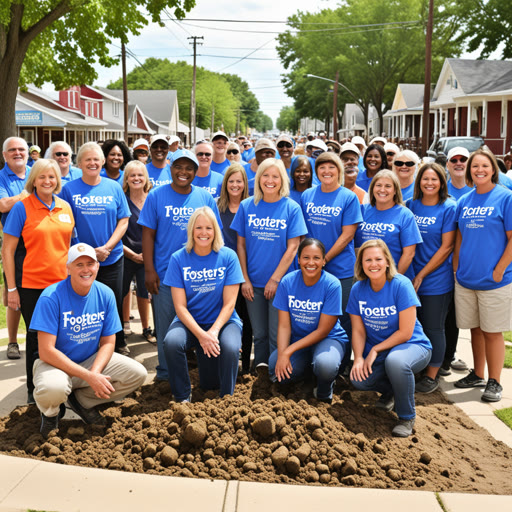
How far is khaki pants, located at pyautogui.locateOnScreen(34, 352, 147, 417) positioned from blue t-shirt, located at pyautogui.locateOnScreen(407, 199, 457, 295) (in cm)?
280

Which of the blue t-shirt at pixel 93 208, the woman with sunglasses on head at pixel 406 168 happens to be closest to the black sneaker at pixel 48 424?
the blue t-shirt at pixel 93 208

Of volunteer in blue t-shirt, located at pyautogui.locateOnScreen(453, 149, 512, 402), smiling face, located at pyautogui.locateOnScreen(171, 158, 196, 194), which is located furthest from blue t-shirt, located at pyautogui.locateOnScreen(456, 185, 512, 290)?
smiling face, located at pyautogui.locateOnScreen(171, 158, 196, 194)

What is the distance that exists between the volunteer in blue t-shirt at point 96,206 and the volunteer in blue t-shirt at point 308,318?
1.82 meters

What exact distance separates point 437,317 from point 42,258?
3.65 metres

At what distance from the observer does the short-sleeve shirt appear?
556 cm

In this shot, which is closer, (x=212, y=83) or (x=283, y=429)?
(x=283, y=429)

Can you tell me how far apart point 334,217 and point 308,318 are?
1095mm

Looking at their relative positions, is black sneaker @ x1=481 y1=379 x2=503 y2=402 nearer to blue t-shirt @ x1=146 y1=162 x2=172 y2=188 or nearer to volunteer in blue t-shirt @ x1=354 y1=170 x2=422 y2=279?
volunteer in blue t-shirt @ x1=354 y1=170 x2=422 y2=279

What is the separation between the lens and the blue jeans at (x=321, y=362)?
5254mm

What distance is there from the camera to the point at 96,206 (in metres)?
6.24

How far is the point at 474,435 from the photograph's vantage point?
5172 mm

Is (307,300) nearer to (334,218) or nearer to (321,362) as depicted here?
(321,362)

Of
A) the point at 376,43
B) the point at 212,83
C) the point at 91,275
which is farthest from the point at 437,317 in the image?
the point at 212,83

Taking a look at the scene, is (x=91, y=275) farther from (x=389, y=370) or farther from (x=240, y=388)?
(x=389, y=370)
